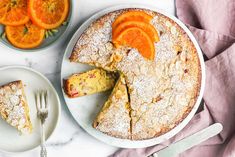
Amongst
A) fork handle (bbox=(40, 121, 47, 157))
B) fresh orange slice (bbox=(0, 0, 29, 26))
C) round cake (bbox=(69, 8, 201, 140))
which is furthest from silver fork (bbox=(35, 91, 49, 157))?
fresh orange slice (bbox=(0, 0, 29, 26))

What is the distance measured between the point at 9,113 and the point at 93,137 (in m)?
0.38

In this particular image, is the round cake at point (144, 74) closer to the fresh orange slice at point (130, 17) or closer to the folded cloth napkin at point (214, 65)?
the fresh orange slice at point (130, 17)

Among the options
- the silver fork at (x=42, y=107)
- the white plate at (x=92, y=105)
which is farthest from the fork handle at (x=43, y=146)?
the white plate at (x=92, y=105)

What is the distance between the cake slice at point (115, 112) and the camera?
2172 millimetres

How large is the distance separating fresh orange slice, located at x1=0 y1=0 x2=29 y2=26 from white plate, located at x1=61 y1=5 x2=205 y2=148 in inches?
8.7

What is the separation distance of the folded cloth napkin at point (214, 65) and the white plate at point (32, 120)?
0.32 metres

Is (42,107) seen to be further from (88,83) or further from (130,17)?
(130,17)

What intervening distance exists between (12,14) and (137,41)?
20.2 inches

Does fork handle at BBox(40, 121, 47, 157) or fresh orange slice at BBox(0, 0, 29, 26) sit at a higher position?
fresh orange slice at BBox(0, 0, 29, 26)

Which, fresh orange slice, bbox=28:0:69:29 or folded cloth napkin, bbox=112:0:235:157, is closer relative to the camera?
fresh orange slice, bbox=28:0:69:29

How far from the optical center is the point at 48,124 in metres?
2.24

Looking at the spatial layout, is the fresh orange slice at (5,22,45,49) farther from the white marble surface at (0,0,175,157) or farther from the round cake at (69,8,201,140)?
the round cake at (69,8,201,140)

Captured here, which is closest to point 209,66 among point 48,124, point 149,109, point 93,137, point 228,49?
point 228,49

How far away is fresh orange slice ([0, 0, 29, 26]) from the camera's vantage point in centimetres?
215
